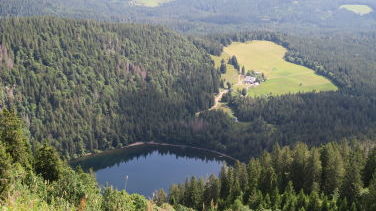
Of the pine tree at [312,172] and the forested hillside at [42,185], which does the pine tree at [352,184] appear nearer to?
the pine tree at [312,172]

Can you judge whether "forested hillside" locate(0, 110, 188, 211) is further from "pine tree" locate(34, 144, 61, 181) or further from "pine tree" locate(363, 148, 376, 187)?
"pine tree" locate(363, 148, 376, 187)

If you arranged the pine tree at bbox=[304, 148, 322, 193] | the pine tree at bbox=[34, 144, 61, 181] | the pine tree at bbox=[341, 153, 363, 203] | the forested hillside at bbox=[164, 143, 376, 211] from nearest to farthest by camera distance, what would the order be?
the pine tree at bbox=[34, 144, 61, 181]
the forested hillside at bbox=[164, 143, 376, 211]
the pine tree at bbox=[341, 153, 363, 203]
the pine tree at bbox=[304, 148, 322, 193]

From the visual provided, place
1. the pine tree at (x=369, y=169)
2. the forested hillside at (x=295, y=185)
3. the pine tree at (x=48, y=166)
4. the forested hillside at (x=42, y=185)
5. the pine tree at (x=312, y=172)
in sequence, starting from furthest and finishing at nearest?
the pine tree at (x=312, y=172)
the pine tree at (x=369, y=169)
the forested hillside at (x=295, y=185)
the pine tree at (x=48, y=166)
the forested hillside at (x=42, y=185)

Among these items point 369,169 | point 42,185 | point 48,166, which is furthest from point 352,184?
point 42,185

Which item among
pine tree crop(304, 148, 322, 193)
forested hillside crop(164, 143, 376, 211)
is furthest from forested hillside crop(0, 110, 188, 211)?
pine tree crop(304, 148, 322, 193)

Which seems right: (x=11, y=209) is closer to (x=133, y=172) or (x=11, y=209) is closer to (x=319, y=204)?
(x=319, y=204)

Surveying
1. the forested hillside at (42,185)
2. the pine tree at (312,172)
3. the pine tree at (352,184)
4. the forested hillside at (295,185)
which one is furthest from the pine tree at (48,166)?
the pine tree at (352,184)

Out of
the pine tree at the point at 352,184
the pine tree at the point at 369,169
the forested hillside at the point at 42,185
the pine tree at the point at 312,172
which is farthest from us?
the pine tree at the point at 312,172

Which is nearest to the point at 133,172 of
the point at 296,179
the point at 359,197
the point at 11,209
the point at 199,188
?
the point at 199,188
